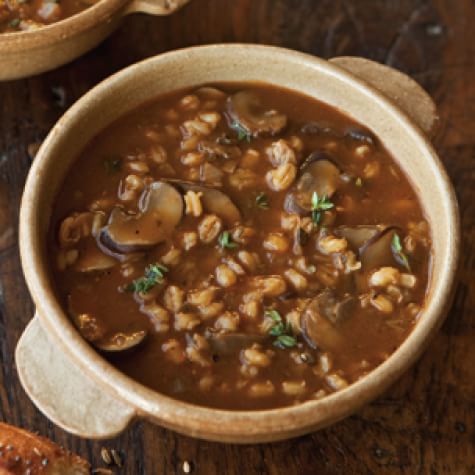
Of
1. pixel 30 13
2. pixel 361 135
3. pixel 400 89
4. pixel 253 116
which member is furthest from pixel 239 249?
pixel 30 13

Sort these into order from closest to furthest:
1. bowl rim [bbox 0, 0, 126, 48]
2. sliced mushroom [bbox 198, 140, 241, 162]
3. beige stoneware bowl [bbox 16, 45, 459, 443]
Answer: beige stoneware bowl [bbox 16, 45, 459, 443] → sliced mushroom [bbox 198, 140, 241, 162] → bowl rim [bbox 0, 0, 126, 48]

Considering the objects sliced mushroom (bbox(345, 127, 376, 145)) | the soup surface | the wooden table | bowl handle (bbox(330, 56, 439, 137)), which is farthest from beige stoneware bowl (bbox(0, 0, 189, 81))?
sliced mushroom (bbox(345, 127, 376, 145))

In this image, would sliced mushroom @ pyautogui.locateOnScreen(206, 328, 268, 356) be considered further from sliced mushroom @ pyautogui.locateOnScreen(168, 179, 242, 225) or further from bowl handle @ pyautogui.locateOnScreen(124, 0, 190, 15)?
bowl handle @ pyautogui.locateOnScreen(124, 0, 190, 15)

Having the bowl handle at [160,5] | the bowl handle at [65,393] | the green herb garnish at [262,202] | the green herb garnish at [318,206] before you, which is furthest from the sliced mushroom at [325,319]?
the bowl handle at [160,5]

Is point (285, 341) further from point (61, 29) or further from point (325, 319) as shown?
point (61, 29)

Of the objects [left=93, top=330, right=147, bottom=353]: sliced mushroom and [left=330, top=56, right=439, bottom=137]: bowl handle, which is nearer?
[left=93, top=330, right=147, bottom=353]: sliced mushroom

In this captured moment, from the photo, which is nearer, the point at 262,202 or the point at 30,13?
the point at 262,202
